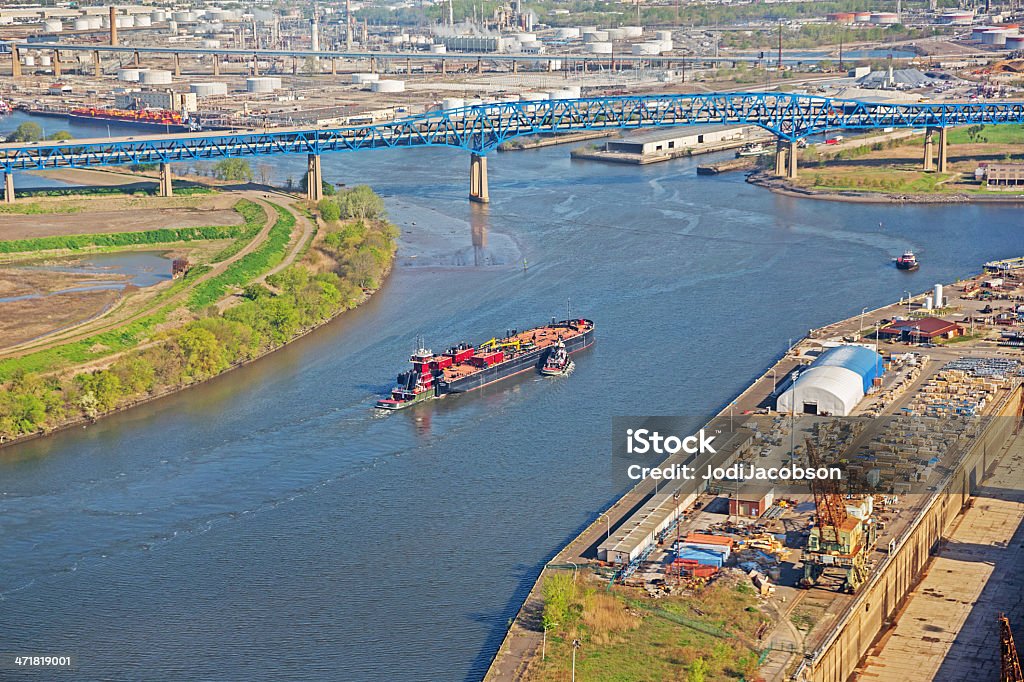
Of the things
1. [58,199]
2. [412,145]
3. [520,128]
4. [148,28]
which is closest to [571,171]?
[520,128]

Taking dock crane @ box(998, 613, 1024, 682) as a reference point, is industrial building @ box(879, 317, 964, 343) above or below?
above

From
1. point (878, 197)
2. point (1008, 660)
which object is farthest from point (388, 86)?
point (1008, 660)

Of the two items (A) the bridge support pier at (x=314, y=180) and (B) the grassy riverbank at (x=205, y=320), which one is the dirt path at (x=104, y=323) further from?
(A) the bridge support pier at (x=314, y=180)

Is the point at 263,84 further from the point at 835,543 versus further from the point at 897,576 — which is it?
the point at 835,543

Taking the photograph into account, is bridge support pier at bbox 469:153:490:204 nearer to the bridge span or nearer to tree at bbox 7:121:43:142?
the bridge span

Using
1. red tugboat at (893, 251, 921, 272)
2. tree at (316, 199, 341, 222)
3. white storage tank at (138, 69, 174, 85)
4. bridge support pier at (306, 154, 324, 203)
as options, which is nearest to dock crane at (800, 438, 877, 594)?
red tugboat at (893, 251, 921, 272)

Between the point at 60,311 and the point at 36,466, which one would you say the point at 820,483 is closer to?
the point at 36,466
